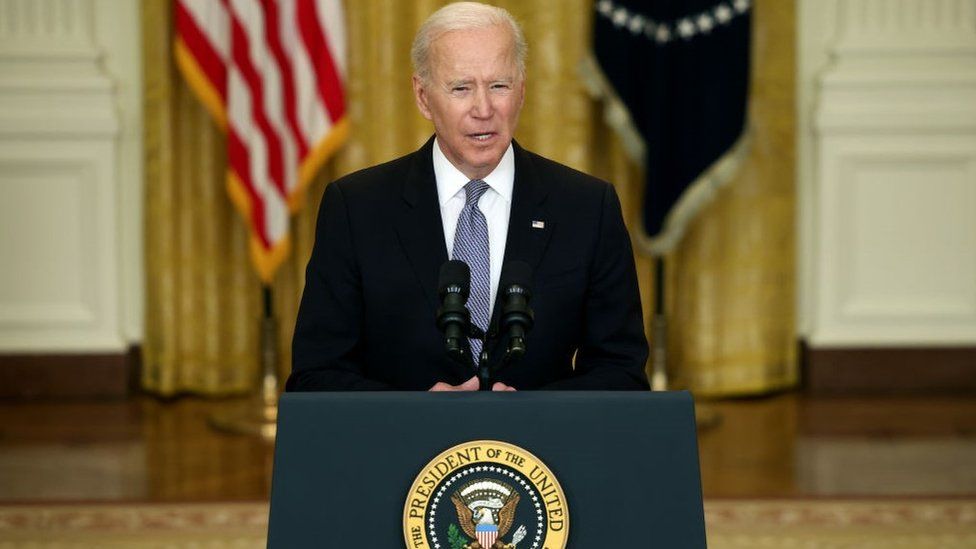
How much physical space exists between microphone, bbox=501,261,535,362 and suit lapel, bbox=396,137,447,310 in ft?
1.33

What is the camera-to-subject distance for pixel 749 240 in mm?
5680

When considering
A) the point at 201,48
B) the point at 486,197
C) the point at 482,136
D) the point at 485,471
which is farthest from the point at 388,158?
the point at 485,471

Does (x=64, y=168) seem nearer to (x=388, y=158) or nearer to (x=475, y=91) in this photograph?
(x=388, y=158)

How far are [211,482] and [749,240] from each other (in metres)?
2.52

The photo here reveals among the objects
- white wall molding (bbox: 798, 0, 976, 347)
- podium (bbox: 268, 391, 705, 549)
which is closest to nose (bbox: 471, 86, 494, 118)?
podium (bbox: 268, 391, 705, 549)

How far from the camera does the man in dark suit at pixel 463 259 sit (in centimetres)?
212

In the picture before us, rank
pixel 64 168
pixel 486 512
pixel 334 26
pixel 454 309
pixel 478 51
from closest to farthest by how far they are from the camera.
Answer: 1. pixel 486 512
2. pixel 454 309
3. pixel 478 51
4. pixel 334 26
5. pixel 64 168

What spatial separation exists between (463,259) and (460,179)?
0.45 ft

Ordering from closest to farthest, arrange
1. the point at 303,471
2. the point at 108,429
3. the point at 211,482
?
the point at 303,471 → the point at 211,482 → the point at 108,429

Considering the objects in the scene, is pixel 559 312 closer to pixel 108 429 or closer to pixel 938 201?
pixel 108 429

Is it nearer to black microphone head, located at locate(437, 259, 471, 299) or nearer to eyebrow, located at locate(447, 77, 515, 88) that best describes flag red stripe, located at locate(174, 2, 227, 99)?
eyebrow, located at locate(447, 77, 515, 88)

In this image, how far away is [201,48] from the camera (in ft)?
17.4

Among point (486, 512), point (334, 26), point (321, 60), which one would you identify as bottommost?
point (486, 512)

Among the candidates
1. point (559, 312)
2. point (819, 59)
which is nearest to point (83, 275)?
point (819, 59)
